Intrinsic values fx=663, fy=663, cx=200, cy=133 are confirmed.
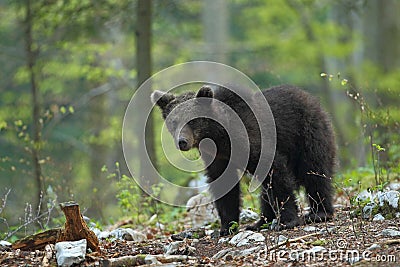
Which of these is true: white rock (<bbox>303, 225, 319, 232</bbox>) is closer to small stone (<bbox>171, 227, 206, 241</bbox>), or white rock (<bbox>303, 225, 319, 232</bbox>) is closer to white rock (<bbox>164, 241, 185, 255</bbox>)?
small stone (<bbox>171, 227, 206, 241</bbox>)

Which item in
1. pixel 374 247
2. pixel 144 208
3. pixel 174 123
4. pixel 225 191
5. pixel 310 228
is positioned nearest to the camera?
pixel 374 247

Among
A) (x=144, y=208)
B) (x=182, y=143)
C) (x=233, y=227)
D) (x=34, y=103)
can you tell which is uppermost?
(x=34, y=103)

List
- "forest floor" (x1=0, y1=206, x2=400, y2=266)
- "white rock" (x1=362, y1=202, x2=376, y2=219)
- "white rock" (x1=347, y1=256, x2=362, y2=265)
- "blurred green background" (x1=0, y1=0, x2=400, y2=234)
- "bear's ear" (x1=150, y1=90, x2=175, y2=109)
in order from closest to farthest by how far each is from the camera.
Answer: "white rock" (x1=347, y1=256, x2=362, y2=265), "forest floor" (x1=0, y1=206, x2=400, y2=266), "white rock" (x1=362, y1=202, x2=376, y2=219), "bear's ear" (x1=150, y1=90, x2=175, y2=109), "blurred green background" (x1=0, y1=0, x2=400, y2=234)

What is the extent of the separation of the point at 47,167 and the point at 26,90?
11.5 meters

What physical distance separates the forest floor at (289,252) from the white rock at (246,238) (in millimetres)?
78

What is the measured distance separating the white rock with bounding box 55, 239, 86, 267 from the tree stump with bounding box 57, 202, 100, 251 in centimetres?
25

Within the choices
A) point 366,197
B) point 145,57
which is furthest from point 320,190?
point 145,57

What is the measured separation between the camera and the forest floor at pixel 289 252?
5379 mm

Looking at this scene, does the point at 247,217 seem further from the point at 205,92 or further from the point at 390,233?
the point at 390,233

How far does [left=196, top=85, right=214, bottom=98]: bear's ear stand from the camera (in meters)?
7.44

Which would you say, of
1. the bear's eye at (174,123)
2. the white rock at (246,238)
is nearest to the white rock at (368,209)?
the white rock at (246,238)

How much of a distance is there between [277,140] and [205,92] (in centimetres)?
104

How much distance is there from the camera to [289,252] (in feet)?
18.8

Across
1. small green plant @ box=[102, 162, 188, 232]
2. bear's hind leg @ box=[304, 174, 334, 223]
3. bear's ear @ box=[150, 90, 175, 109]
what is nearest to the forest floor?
bear's hind leg @ box=[304, 174, 334, 223]
